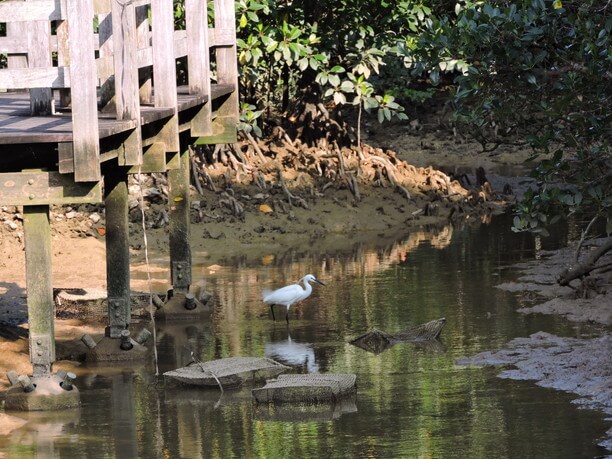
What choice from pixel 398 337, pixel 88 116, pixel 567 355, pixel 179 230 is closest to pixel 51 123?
pixel 88 116

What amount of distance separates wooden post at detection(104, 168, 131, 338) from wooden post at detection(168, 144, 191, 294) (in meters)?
2.33

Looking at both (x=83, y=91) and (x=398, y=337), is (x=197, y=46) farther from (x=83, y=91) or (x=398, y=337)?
(x=83, y=91)

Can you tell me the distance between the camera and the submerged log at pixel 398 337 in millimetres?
11977

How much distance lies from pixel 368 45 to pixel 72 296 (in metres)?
8.42

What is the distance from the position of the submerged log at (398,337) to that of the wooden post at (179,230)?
9.79 feet

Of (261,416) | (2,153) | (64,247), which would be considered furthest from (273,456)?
(64,247)

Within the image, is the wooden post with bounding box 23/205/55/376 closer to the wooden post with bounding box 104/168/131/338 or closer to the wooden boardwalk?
the wooden boardwalk

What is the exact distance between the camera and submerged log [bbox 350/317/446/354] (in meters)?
12.0

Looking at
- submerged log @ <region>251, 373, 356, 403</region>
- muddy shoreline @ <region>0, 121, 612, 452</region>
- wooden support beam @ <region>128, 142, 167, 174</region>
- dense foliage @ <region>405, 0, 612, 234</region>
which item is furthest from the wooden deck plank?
dense foliage @ <region>405, 0, 612, 234</region>

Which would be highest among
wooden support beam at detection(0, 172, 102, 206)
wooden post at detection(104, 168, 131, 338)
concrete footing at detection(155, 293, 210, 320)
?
wooden support beam at detection(0, 172, 102, 206)

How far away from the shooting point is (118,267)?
12148 millimetres

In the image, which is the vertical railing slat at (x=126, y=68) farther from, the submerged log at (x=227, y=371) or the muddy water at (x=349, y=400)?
the muddy water at (x=349, y=400)

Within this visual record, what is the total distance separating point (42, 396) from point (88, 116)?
2.09 m

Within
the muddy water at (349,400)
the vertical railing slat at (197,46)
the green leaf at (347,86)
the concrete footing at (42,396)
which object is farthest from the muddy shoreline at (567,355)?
the green leaf at (347,86)
